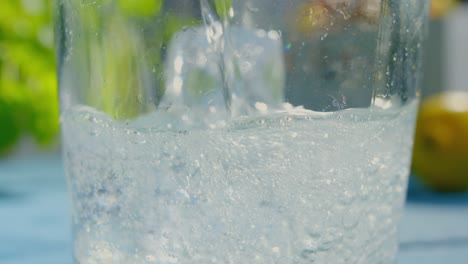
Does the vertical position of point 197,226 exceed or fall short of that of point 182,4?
Answer: it falls short

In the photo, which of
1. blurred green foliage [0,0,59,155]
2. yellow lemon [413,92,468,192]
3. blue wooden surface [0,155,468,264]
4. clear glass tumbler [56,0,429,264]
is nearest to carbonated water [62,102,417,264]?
clear glass tumbler [56,0,429,264]

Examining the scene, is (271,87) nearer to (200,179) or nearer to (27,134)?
(200,179)

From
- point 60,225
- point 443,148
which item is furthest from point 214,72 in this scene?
point 443,148

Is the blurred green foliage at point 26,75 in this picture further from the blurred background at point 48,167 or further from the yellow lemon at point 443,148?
the yellow lemon at point 443,148

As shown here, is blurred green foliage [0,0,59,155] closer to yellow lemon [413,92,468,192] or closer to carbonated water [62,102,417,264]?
yellow lemon [413,92,468,192]

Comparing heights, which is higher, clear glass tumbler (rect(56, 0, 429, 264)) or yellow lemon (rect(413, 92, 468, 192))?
clear glass tumbler (rect(56, 0, 429, 264))

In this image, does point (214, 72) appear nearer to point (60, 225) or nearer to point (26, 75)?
point (60, 225)

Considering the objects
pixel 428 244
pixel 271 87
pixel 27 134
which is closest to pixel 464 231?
pixel 428 244
